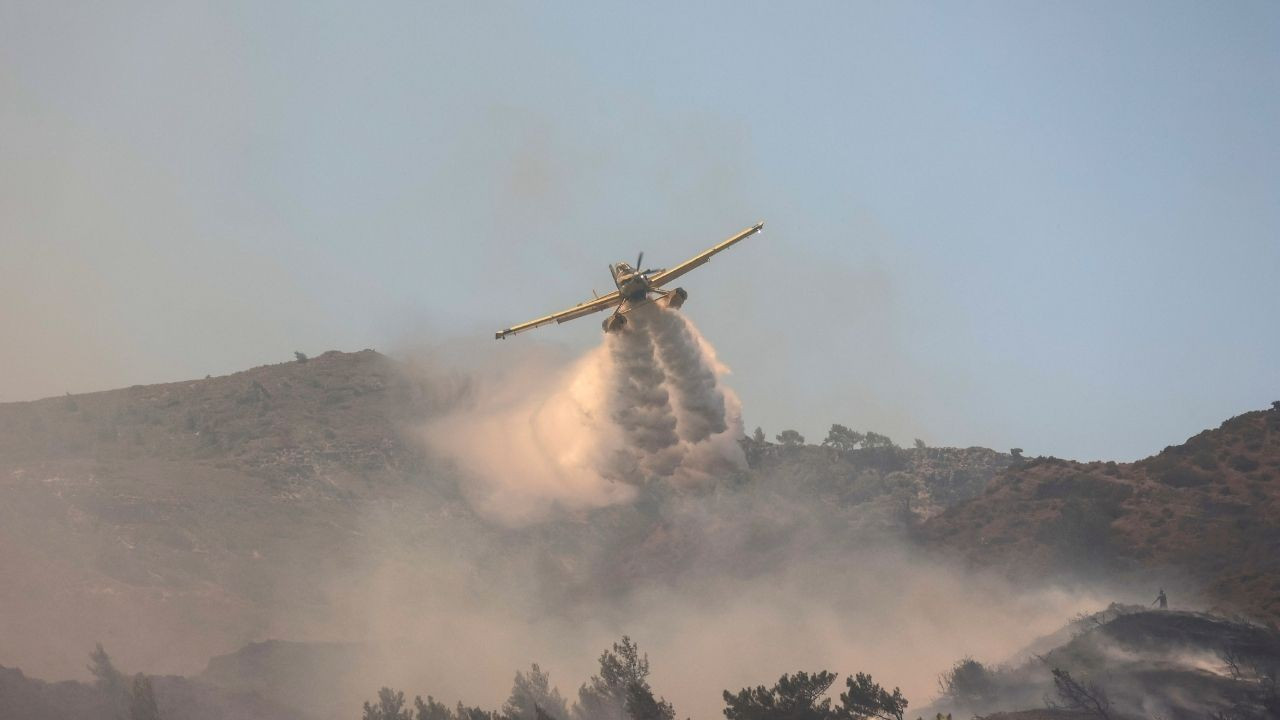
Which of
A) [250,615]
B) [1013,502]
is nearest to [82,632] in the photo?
[250,615]

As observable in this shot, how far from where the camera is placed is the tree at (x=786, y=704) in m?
63.9

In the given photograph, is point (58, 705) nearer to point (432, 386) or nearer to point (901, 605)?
point (901, 605)

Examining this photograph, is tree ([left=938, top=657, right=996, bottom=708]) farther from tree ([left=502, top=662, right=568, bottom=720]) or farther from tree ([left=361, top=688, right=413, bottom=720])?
tree ([left=361, top=688, right=413, bottom=720])

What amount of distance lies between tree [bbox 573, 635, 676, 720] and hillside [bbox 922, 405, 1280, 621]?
138 ft

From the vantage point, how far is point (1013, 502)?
127875 mm

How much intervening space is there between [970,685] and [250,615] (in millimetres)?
82058

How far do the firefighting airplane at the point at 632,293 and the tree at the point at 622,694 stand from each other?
23.2m

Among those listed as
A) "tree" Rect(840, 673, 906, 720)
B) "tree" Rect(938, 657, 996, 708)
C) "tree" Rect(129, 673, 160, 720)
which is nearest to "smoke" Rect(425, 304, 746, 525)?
"tree" Rect(938, 657, 996, 708)

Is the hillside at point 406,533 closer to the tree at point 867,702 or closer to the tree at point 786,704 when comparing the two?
the tree at point 867,702

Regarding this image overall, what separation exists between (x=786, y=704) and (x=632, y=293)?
97.8ft

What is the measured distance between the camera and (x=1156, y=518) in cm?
10731

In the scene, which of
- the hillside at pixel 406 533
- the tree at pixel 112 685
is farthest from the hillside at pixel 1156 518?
the tree at pixel 112 685

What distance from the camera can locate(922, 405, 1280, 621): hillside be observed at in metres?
92.4

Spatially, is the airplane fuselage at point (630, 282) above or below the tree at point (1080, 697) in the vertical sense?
above
